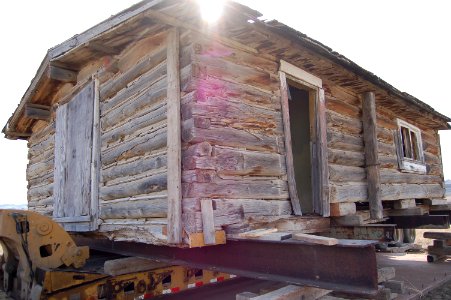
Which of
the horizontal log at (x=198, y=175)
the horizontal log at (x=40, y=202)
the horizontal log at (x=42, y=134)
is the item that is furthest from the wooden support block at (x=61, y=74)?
the horizontal log at (x=198, y=175)

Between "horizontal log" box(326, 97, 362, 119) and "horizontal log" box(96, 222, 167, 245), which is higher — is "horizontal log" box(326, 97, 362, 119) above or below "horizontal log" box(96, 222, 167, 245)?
above

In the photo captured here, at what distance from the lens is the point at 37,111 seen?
8648 millimetres

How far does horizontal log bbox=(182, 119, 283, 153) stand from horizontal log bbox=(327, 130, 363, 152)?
5.05 feet

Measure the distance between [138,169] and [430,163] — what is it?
932 centimetres

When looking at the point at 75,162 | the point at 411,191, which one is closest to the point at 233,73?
the point at 75,162

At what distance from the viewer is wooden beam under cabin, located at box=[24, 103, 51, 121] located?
857cm

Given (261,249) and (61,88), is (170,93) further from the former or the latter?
(61,88)

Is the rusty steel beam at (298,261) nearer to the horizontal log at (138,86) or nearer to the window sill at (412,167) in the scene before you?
the horizontal log at (138,86)

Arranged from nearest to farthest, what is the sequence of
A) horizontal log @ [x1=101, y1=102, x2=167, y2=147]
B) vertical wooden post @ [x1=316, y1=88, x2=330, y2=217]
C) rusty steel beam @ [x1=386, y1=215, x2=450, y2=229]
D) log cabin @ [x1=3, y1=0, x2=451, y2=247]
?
1. log cabin @ [x1=3, y1=0, x2=451, y2=247]
2. horizontal log @ [x1=101, y1=102, x2=167, y2=147]
3. vertical wooden post @ [x1=316, y1=88, x2=330, y2=217]
4. rusty steel beam @ [x1=386, y1=215, x2=450, y2=229]

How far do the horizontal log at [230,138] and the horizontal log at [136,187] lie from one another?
0.64 meters

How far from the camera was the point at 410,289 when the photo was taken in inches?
241

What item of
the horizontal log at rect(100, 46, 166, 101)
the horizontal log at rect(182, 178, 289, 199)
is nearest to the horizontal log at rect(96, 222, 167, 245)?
the horizontal log at rect(182, 178, 289, 199)

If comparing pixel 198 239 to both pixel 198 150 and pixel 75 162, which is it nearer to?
pixel 198 150

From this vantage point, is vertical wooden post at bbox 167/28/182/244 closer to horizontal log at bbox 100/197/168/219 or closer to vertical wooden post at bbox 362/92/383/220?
horizontal log at bbox 100/197/168/219
